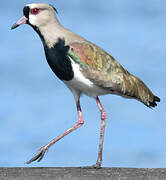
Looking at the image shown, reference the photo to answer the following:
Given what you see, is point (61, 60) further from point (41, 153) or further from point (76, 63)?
point (41, 153)

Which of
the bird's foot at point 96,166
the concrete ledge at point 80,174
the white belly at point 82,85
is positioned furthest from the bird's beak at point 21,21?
the bird's foot at point 96,166

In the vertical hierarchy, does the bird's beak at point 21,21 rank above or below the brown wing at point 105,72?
above

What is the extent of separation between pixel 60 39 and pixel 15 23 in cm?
84

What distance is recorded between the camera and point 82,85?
8289 mm

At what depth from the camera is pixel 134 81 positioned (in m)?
9.04

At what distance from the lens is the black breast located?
26.8ft

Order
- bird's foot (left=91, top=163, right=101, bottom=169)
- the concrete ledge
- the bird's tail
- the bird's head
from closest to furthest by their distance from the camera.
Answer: the concrete ledge < the bird's head < bird's foot (left=91, top=163, right=101, bottom=169) < the bird's tail

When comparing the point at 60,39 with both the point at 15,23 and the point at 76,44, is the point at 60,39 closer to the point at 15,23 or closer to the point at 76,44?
the point at 76,44

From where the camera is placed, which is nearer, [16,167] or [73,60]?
[73,60]

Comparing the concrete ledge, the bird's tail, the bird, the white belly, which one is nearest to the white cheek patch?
the bird

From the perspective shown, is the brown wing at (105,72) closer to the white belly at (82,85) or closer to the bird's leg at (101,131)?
the white belly at (82,85)

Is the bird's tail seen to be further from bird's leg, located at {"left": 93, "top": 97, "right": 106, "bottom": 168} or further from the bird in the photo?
bird's leg, located at {"left": 93, "top": 97, "right": 106, "bottom": 168}

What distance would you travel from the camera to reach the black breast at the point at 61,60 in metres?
8.16

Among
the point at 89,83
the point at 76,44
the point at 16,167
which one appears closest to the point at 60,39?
the point at 76,44
